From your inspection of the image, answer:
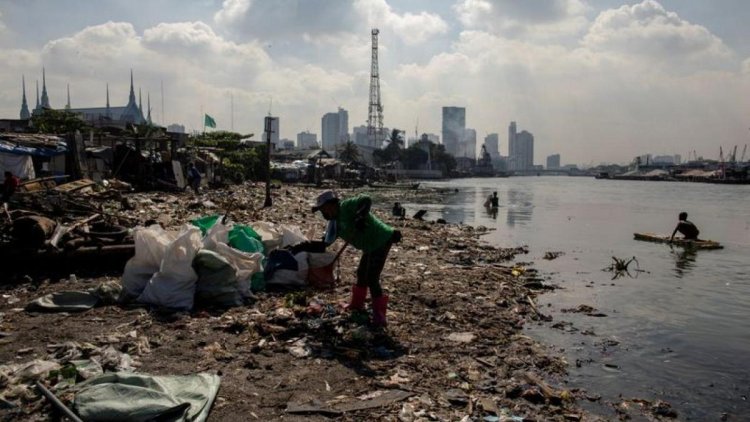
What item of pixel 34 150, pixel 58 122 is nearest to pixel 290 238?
pixel 34 150

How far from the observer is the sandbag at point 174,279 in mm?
5988

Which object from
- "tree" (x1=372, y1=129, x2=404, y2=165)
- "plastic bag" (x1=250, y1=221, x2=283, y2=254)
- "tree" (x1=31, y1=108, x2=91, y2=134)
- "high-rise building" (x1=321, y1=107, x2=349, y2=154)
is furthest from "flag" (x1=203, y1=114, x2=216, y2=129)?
"high-rise building" (x1=321, y1=107, x2=349, y2=154)

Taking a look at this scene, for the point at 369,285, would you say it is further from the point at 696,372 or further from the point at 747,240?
the point at 747,240

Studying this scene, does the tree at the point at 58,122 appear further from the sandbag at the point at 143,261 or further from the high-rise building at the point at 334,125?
the high-rise building at the point at 334,125

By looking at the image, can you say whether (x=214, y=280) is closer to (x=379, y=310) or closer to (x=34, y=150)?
(x=379, y=310)

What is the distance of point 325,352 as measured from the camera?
16.4ft

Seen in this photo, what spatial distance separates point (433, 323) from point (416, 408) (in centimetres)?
240

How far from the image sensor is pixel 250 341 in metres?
5.17

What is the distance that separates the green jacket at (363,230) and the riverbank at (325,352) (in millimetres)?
885

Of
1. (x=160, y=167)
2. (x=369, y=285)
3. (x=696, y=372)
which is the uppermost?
(x=160, y=167)

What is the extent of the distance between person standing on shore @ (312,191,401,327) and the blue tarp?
14.9 m

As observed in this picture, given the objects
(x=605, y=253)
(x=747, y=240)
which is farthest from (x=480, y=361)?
(x=747, y=240)

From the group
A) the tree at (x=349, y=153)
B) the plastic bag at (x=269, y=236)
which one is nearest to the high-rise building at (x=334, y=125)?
the tree at (x=349, y=153)

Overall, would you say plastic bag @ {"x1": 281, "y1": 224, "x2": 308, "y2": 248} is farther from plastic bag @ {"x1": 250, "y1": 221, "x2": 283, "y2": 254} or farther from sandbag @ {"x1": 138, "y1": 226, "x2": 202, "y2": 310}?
sandbag @ {"x1": 138, "y1": 226, "x2": 202, "y2": 310}
